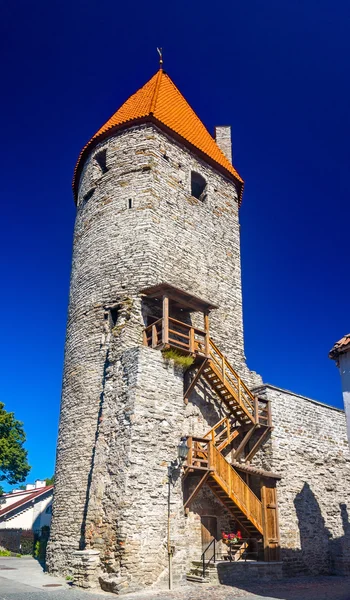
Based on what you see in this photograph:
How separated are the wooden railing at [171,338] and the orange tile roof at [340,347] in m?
4.59

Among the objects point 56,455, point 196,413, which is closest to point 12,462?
point 56,455

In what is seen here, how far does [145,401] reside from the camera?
13.1 m

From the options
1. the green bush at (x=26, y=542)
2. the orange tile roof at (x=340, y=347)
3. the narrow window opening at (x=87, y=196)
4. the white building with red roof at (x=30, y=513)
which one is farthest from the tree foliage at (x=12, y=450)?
the orange tile roof at (x=340, y=347)

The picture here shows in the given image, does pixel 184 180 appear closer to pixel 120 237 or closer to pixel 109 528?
pixel 120 237

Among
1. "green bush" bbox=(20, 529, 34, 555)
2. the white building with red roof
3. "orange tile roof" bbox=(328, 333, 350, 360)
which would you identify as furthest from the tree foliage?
"orange tile roof" bbox=(328, 333, 350, 360)

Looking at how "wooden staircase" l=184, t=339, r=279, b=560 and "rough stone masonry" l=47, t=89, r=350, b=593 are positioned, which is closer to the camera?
"rough stone masonry" l=47, t=89, r=350, b=593

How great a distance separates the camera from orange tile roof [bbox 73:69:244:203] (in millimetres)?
19453

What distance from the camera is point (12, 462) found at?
3400 cm

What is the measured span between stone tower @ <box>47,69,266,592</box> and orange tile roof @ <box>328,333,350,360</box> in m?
4.79

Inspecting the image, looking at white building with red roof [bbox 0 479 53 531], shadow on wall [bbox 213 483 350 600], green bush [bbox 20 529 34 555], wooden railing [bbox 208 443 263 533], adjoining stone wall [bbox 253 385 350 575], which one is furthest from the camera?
white building with red roof [bbox 0 479 53 531]

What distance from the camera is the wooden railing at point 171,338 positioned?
46.7 feet

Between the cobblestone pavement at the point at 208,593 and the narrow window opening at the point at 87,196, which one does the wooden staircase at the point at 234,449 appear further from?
the narrow window opening at the point at 87,196

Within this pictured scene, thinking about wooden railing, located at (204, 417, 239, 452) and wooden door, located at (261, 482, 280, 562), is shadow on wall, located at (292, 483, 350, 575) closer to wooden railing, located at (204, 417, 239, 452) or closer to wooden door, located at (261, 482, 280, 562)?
wooden door, located at (261, 482, 280, 562)

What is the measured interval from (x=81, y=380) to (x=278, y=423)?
6.70 meters
